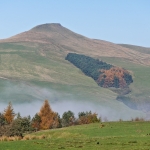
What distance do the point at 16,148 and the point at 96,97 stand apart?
167873 mm

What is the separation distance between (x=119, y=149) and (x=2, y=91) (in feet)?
567

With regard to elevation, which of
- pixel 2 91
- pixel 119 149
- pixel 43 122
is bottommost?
pixel 119 149

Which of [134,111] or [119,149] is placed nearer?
[119,149]

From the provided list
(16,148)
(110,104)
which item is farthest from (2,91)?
(16,148)

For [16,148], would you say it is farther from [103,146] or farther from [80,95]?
[80,95]

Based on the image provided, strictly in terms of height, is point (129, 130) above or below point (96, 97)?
below

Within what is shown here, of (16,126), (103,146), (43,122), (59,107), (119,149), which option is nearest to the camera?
(119,149)

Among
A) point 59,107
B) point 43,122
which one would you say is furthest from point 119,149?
point 59,107

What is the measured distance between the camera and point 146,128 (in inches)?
1752

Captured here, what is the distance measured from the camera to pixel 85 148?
90.0 feet

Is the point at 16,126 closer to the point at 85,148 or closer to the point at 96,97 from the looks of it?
the point at 85,148

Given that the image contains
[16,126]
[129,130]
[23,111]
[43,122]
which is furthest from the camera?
→ [23,111]

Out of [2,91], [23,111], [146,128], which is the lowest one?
[146,128]

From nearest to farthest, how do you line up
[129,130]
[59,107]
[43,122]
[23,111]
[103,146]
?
[103,146] → [129,130] → [43,122] → [23,111] → [59,107]
